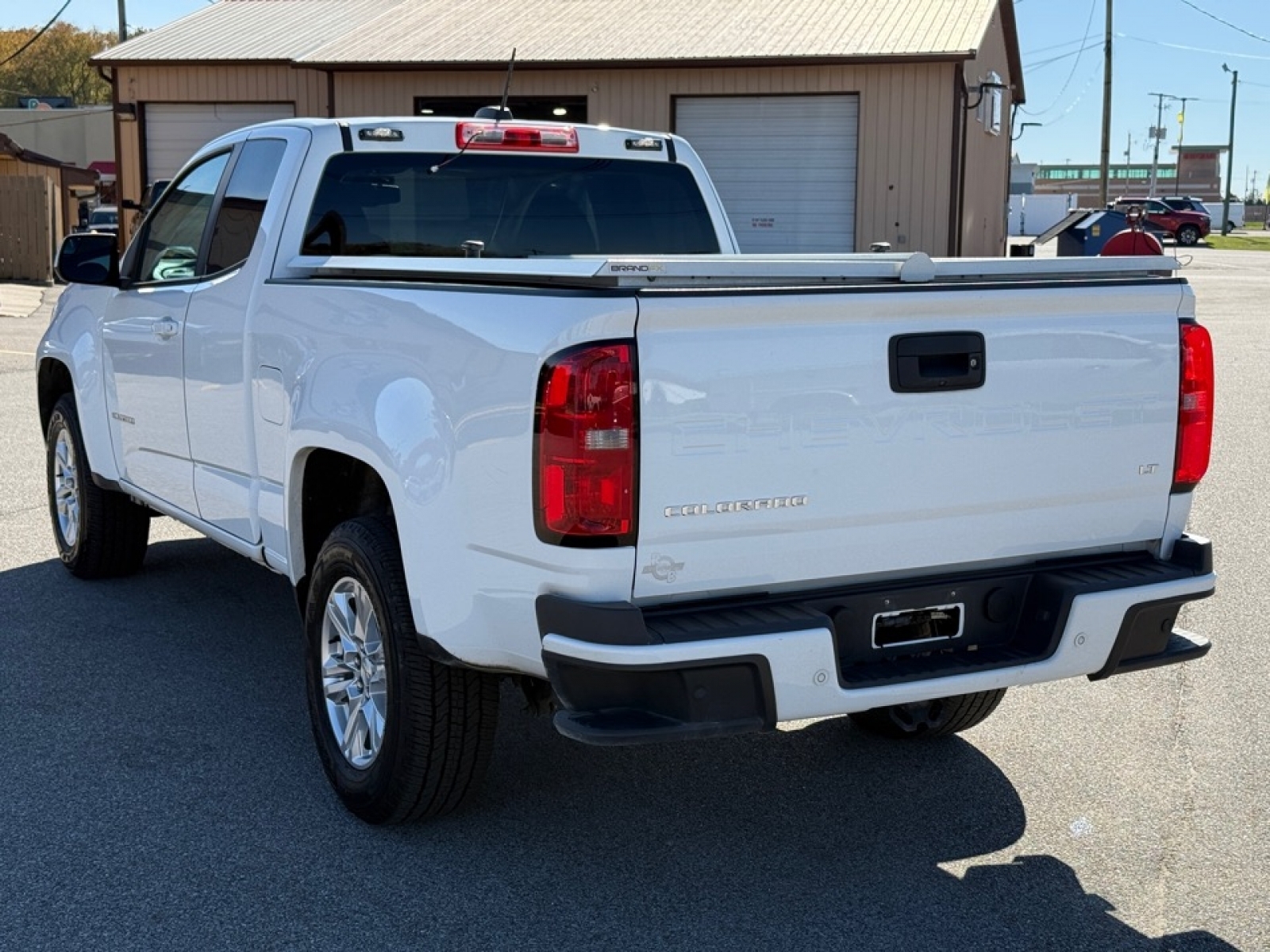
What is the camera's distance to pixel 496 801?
4633 mm

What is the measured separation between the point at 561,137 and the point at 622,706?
2.91 meters

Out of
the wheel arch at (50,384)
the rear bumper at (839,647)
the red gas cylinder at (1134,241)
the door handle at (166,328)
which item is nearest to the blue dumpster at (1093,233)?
the red gas cylinder at (1134,241)

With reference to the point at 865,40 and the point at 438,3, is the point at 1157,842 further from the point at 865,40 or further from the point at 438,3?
the point at 438,3

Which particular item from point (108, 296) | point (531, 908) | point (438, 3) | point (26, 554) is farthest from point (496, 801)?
point (438, 3)

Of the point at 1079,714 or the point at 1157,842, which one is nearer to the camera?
the point at 1157,842

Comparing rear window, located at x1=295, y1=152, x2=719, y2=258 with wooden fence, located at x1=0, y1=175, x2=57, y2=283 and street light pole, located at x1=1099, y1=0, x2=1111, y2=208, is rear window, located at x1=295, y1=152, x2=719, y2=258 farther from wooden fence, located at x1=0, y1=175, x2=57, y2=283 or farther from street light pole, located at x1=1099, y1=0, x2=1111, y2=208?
street light pole, located at x1=1099, y1=0, x2=1111, y2=208

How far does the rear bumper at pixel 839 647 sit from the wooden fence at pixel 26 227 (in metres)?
27.9

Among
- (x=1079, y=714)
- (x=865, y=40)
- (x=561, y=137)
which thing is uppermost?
(x=865, y=40)

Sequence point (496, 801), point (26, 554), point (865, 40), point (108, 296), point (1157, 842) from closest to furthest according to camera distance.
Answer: point (1157, 842)
point (496, 801)
point (108, 296)
point (26, 554)
point (865, 40)

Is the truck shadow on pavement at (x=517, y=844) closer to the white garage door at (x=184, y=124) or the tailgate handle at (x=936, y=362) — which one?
the tailgate handle at (x=936, y=362)

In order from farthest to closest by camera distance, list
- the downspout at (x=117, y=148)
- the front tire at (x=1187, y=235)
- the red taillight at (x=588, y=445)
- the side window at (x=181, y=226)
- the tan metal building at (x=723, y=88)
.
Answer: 1. the front tire at (x=1187, y=235)
2. the downspout at (x=117, y=148)
3. the tan metal building at (x=723, y=88)
4. the side window at (x=181, y=226)
5. the red taillight at (x=588, y=445)

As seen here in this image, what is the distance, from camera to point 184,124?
25625mm

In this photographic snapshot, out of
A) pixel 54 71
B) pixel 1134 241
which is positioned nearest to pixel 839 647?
pixel 1134 241

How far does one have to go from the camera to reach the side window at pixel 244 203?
18.0 ft
